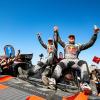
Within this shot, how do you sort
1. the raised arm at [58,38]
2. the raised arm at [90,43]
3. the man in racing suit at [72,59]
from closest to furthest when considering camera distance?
the man in racing suit at [72,59]
the raised arm at [90,43]
the raised arm at [58,38]

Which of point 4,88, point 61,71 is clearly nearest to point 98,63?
point 61,71

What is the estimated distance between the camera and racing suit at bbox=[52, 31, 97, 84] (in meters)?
8.47

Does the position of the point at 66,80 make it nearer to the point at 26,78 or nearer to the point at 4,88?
the point at 26,78

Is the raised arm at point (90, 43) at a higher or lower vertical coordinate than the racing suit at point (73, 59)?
higher

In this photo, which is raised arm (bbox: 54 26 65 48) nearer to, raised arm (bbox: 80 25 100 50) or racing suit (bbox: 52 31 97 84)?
racing suit (bbox: 52 31 97 84)

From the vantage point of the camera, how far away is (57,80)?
8.82 meters

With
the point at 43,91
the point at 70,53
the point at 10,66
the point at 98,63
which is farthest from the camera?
the point at 10,66

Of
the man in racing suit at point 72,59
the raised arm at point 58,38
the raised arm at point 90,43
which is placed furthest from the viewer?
the raised arm at point 58,38

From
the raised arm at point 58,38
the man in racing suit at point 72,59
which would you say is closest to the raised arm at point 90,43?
the man in racing suit at point 72,59

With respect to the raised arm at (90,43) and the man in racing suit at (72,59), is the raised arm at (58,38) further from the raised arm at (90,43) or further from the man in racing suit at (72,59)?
the raised arm at (90,43)

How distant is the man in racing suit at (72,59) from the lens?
8.40 meters

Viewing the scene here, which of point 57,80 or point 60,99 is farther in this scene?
point 57,80

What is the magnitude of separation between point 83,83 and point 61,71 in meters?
0.88

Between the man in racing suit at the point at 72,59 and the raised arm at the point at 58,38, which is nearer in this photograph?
the man in racing suit at the point at 72,59
